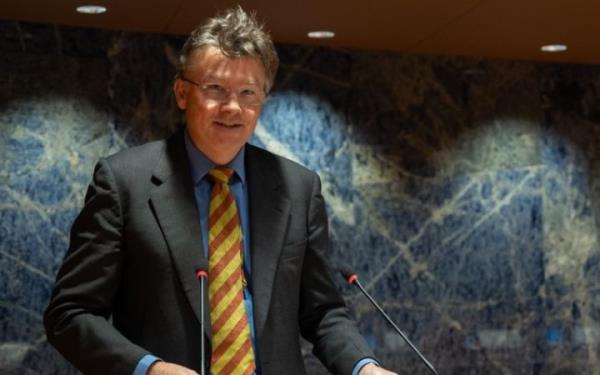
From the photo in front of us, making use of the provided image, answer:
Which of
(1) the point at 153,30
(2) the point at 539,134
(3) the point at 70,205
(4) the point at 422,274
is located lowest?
(4) the point at 422,274

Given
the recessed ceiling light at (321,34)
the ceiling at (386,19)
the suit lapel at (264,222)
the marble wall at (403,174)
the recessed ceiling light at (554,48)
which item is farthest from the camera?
the recessed ceiling light at (554,48)

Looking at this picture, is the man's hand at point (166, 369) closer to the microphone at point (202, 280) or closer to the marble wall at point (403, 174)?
the microphone at point (202, 280)

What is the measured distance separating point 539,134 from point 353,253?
5.04 feet

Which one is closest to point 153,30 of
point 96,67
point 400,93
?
point 96,67

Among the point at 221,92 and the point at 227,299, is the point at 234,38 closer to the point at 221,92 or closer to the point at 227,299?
the point at 221,92

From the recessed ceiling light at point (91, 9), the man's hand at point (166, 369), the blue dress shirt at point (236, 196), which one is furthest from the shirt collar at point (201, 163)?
the recessed ceiling light at point (91, 9)

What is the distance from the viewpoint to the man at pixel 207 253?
78.1 inches

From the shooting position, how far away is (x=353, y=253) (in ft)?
19.2

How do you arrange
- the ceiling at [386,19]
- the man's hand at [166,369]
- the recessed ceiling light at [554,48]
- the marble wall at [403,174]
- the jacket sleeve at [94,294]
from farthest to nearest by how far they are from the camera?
the recessed ceiling light at [554,48] < the marble wall at [403,174] < the ceiling at [386,19] < the jacket sleeve at [94,294] < the man's hand at [166,369]

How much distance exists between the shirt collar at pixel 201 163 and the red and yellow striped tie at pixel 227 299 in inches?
3.5

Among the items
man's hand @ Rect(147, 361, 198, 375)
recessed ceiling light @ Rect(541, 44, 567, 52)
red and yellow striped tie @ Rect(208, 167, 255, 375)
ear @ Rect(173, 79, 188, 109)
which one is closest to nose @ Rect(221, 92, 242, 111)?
ear @ Rect(173, 79, 188, 109)

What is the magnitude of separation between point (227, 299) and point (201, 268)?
9cm

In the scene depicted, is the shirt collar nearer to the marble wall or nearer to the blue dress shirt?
the blue dress shirt

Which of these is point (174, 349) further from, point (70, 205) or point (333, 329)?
point (70, 205)
